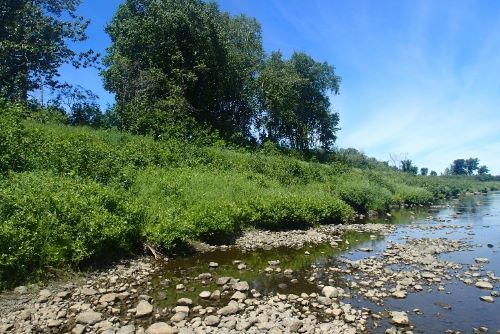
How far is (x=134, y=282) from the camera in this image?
9.39m

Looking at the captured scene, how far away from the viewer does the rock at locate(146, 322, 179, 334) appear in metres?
6.69

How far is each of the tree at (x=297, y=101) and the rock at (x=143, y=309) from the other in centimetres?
3814

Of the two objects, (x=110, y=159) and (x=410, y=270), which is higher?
(x=110, y=159)

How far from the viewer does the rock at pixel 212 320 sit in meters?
7.12

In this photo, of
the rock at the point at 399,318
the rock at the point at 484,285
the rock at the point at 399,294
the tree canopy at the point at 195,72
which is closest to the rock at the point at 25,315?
the rock at the point at 399,318

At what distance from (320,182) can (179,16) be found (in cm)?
1893

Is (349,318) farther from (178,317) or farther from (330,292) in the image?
(178,317)

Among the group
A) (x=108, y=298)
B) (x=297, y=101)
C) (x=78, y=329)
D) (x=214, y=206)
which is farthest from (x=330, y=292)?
(x=297, y=101)

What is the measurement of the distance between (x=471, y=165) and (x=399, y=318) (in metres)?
152

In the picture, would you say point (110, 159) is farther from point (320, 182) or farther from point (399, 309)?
point (320, 182)

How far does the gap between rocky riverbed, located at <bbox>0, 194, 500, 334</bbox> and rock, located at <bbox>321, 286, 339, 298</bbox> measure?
2cm

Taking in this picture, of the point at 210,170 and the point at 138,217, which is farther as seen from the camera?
the point at 210,170

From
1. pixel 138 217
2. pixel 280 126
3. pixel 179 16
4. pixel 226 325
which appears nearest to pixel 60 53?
pixel 179 16

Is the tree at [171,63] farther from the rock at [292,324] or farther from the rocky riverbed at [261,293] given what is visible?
the rock at [292,324]
